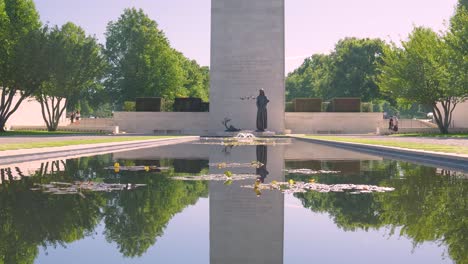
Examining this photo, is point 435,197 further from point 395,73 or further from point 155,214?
point 395,73

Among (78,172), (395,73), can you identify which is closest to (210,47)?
(395,73)

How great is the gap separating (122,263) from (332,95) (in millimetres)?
77517

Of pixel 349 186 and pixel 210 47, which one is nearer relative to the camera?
pixel 349 186

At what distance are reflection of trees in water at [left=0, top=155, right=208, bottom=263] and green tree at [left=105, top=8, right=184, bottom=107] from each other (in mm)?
56875

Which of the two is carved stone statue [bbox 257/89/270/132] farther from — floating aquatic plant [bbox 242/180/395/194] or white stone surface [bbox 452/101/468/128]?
floating aquatic plant [bbox 242/180/395/194]

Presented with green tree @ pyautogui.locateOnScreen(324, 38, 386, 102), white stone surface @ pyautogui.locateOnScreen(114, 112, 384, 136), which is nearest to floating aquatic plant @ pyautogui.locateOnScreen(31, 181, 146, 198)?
white stone surface @ pyautogui.locateOnScreen(114, 112, 384, 136)

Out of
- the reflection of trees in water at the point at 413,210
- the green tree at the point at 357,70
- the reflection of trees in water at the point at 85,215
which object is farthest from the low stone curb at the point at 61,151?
the green tree at the point at 357,70

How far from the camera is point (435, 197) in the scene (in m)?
9.09

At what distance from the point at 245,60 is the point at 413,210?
154 ft

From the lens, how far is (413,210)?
7.80 meters

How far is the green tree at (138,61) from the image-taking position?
2643 inches

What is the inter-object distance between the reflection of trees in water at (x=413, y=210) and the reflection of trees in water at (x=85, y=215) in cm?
237

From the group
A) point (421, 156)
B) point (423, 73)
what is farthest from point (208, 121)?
point (421, 156)

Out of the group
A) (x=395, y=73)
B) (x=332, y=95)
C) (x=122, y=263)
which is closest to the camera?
(x=122, y=263)
